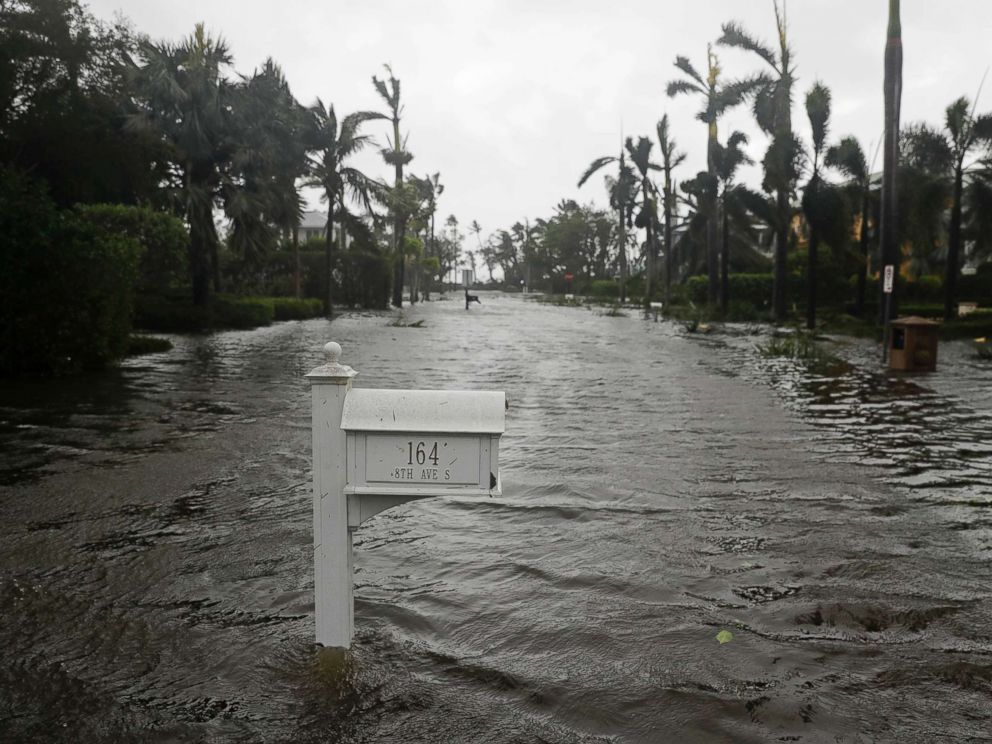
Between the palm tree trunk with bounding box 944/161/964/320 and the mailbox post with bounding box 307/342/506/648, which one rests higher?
the palm tree trunk with bounding box 944/161/964/320

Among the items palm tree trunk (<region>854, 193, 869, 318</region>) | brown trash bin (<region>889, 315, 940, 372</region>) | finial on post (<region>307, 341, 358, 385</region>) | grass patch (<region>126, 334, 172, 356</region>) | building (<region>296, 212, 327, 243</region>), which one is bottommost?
grass patch (<region>126, 334, 172, 356</region>)

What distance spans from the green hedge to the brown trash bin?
492 inches

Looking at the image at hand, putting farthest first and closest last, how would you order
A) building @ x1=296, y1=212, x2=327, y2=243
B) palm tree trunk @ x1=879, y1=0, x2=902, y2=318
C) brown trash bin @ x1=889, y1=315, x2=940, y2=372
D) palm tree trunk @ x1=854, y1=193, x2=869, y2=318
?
1. building @ x1=296, y1=212, x2=327, y2=243
2. palm tree trunk @ x1=854, y1=193, x2=869, y2=318
3. palm tree trunk @ x1=879, y1=0, x2=902, y2=318
4. brown trash bin @ x1=889, y1=315, x2=940, y2=372

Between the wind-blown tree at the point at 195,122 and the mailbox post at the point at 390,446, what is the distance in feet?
75.5

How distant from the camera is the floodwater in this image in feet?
10.0

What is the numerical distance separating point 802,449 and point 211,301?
75.1 ft

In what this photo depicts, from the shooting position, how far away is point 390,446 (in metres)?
3.02

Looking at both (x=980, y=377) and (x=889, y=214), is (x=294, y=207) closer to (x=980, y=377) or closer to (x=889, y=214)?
(x=889, y=214)

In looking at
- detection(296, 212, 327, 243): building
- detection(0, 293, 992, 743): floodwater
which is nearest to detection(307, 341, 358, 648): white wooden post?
detection(0, 293, 992, 743): floodwater

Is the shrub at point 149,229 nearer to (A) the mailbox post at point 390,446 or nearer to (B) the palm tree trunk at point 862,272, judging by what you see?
(A) the mailbox post at point 390,446

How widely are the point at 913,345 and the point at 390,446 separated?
46.5 feet

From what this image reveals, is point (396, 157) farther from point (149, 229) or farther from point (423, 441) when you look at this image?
point (423, 441)

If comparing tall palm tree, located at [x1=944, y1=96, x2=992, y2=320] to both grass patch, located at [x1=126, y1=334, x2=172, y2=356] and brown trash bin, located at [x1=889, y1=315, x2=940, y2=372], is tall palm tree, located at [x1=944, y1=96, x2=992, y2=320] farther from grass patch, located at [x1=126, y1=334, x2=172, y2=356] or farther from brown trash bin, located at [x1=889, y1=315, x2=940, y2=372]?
grass patch, located at [x1=126, y1=334, x2=172, y2=356]

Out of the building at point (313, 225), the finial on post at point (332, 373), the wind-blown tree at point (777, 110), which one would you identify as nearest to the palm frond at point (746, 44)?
the wind-blown tree at point (777, 110)
